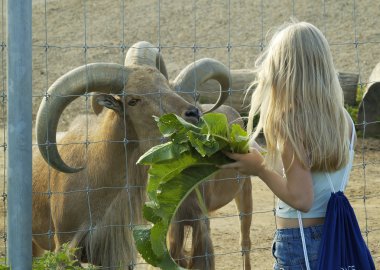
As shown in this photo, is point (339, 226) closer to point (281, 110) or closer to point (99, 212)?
point (281, 110)

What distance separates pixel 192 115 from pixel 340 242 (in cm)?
210

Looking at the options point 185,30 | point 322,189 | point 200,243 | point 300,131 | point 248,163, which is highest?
point 185,30

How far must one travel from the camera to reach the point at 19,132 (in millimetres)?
4590

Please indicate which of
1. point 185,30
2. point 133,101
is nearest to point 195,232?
point 133,101

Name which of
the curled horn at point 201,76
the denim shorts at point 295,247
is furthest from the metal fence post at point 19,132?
Answer: the curled horn at point 201,76

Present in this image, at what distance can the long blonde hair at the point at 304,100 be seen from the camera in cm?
421

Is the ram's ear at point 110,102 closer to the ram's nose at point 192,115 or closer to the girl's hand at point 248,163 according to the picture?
the ram's nose at point 192,115

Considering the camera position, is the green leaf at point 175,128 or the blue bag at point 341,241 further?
the blue bag at point 341,241

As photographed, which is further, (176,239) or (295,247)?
(176,239)

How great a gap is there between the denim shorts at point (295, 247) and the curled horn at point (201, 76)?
2.68 metres

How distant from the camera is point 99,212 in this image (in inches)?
259

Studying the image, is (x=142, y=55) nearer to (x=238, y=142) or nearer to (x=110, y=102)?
(x=110, y=102)

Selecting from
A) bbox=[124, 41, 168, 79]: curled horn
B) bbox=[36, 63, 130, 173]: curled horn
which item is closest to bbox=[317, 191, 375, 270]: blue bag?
bbox=[36, 63, 130, 173]: curled horn

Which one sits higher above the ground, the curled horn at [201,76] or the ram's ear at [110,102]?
the curled horn at [201,76]
